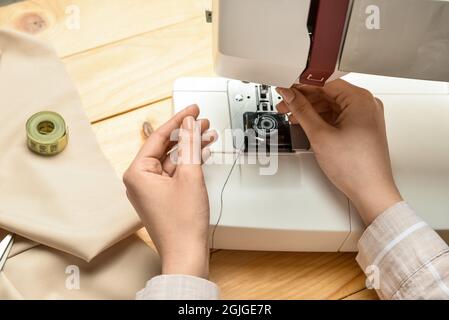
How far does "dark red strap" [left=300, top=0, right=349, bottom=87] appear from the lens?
710mm

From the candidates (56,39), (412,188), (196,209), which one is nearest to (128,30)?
(56,39)

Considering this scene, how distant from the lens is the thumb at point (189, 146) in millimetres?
803

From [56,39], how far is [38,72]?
92 millimetres

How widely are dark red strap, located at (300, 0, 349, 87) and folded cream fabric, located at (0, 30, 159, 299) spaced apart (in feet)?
1.05

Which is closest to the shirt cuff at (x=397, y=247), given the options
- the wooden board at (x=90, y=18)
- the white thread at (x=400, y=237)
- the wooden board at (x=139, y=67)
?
the white thread at (x=400, y=237)

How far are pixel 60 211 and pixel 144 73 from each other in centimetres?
29

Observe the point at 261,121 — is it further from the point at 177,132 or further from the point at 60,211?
the point at 60,211

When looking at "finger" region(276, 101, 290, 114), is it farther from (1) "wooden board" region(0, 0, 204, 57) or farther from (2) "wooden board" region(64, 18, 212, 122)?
(1) "wooden board" region(0, 0, 204, 57)

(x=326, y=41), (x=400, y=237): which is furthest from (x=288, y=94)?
(x=400, y=237)

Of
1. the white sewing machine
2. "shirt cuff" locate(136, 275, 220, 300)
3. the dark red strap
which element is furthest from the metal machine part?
"shirt cuff" locate(136, 275, 220, 300)

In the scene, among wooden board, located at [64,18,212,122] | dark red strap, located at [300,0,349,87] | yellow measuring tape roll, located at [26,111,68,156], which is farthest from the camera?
wooden board, located at [64,18,212,122]

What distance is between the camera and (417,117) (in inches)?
38.0

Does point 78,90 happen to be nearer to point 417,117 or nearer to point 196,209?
point 196,209

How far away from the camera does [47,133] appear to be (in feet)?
3.08
